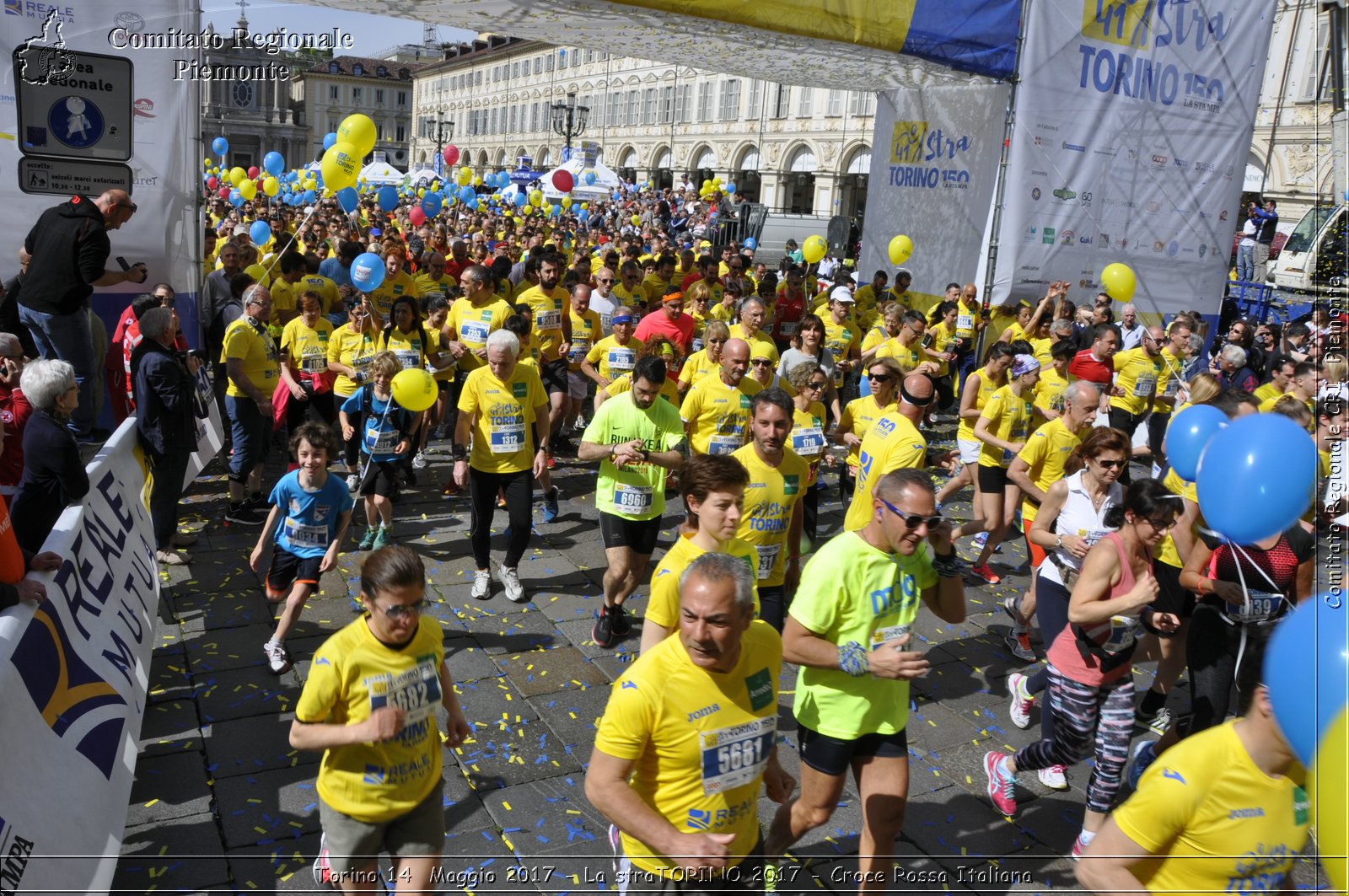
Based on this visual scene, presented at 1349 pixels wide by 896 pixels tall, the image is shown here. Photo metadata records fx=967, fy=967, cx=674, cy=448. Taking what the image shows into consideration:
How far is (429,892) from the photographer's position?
10.4 feet

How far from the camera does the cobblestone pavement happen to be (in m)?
3.86

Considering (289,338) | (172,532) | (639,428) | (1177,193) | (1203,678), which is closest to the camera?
(1203,678)

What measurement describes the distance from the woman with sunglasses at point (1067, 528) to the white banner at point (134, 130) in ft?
25.6

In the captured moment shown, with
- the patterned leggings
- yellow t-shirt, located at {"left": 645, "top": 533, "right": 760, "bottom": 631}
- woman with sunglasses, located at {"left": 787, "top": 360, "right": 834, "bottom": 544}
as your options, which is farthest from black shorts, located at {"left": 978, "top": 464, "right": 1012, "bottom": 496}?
yellow t-shirt, located at {"left": 645, "top": 533, "right": 760, "bottom": 631}

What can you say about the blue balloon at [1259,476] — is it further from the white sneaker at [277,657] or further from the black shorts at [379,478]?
the black shorts at [379,478]

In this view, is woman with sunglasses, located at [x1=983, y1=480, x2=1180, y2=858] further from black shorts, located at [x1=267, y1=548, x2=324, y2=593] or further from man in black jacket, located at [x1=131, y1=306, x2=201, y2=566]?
man in black jacket, located at [x1=131, y1=306, x2=201, y2=566]

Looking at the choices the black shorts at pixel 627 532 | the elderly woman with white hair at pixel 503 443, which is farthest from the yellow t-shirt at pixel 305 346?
the black shorts at pixel 627 532

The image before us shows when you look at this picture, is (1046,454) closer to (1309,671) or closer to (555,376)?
(1309,671)

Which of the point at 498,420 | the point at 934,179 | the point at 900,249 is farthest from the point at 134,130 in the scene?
the point at 934,179

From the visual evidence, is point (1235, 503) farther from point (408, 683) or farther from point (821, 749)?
point (408, 683)

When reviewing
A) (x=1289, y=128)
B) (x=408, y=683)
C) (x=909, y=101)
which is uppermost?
(x=1289, y=128)

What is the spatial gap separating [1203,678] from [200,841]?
14.4 feet

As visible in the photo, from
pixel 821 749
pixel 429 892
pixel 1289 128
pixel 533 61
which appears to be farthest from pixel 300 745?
pixel 533 61

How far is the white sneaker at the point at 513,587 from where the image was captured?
6488 mm
